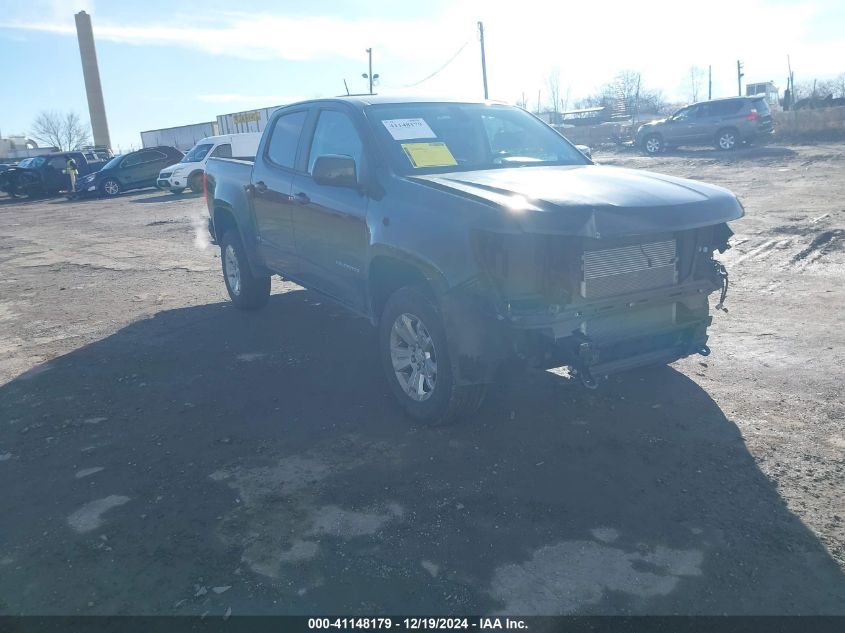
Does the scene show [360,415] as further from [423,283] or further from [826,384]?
[826,384]

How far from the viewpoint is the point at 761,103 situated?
79.7 ft

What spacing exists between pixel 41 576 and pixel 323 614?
1303 mm

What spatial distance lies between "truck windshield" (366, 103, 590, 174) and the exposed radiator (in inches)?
54.3

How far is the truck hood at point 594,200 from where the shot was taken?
3.64 m

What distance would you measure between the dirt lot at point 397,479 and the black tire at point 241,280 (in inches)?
14.5

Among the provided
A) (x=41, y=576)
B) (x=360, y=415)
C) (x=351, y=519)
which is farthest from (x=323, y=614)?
(x=360, y=415)

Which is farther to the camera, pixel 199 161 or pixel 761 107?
pixel 761 107

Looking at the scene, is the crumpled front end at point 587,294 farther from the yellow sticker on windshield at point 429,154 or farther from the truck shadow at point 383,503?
the yellow sticker on windshield at point 429,154

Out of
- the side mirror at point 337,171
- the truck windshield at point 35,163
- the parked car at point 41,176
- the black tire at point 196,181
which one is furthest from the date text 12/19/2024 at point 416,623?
the truck windshield at point 35,163

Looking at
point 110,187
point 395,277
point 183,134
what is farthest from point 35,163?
point 395,277

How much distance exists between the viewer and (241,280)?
7293mm

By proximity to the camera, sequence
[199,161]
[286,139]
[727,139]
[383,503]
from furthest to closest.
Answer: [727,139]
[199,161]
[286,139]
[383,503]

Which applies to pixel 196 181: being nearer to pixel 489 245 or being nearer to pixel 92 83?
pixel 489 245

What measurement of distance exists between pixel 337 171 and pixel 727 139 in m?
23.3
